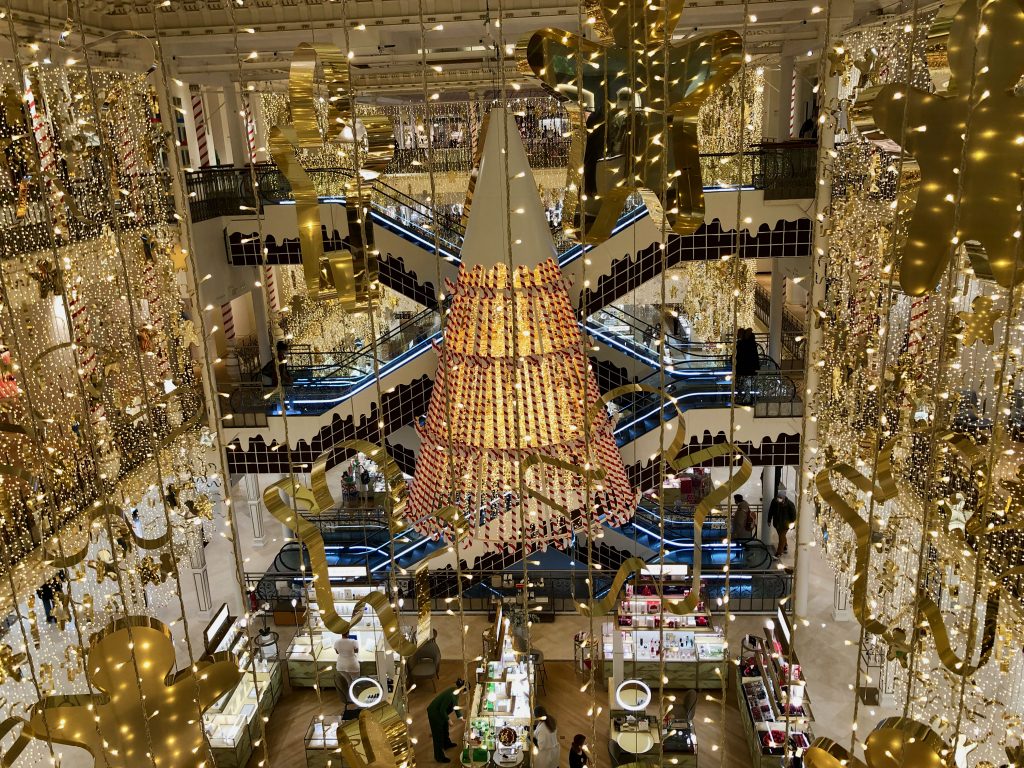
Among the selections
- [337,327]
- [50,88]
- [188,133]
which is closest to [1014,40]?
[50,88]

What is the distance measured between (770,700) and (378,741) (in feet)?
21.4

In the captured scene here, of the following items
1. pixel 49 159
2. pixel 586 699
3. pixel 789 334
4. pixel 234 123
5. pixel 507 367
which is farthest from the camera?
pixel 789 334

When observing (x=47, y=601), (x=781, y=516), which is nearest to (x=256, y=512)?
(x=47, y=601)

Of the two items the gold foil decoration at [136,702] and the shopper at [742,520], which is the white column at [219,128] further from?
the gold foil decoration at [136,702]

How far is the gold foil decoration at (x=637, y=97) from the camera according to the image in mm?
1806

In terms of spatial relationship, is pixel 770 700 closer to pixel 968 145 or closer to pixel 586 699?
pixel 586 699

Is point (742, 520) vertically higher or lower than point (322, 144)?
lower

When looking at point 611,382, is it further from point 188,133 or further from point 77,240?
point 188,133

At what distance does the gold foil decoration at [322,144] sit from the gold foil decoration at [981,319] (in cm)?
153

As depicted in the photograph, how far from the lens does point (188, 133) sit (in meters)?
12.0

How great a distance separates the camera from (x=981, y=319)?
199 cm

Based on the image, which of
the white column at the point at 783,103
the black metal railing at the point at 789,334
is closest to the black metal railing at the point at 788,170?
the white column at the point at 783,103

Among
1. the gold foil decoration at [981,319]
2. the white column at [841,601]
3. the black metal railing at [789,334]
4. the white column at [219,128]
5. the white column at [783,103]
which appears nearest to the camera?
the gold foil decoration at [981,319]

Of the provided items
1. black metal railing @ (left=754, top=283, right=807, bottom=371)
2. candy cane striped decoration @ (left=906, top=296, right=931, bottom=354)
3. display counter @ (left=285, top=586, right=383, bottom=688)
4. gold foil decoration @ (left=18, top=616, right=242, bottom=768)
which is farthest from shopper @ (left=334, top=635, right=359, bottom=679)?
gold foil decoration @ (left=18, top=616, right=242, bottom=768)
